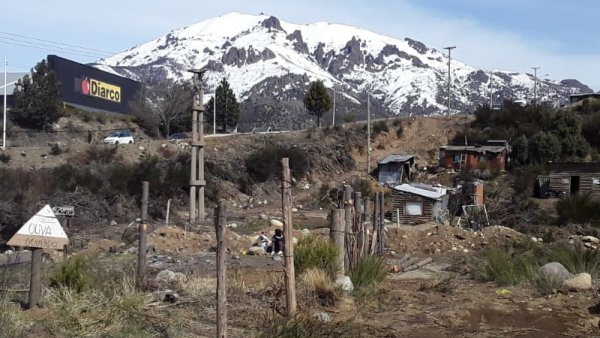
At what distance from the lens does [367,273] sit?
12.9 metres

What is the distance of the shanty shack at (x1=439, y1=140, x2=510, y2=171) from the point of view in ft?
186

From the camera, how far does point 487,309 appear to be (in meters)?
12.0

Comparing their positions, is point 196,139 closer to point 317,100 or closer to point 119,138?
point 119,138

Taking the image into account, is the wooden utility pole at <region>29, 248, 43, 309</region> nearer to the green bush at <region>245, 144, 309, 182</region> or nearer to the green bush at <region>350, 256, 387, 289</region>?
the green bush at <region>350, 256, 387, 289</region>

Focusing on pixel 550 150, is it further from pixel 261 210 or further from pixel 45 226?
pixel 45 226

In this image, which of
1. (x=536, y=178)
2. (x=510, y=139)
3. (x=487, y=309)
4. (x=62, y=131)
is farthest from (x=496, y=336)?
(x=62, y=131)

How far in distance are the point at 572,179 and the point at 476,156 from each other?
1161 cm

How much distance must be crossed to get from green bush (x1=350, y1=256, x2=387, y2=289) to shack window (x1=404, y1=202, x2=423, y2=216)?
2476 cm

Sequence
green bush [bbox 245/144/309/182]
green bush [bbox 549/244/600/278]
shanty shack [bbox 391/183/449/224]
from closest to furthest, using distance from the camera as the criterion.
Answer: green bush [bbox 549/244/600/278] < shanty shack [bbox 391/183/449/224] < green bush [bbox 245/144/309/182]

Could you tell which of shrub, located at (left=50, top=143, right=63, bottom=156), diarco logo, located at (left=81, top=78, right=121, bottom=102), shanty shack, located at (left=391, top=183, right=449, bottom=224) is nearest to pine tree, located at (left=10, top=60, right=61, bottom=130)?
diarco logo, located at (left=81, top=78, right=121, bottom=102)

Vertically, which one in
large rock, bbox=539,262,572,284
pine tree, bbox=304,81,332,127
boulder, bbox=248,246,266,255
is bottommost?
boulder, bbox=248,246,266,255

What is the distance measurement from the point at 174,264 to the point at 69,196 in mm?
22017

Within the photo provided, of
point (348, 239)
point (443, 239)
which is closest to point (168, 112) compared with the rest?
point (443, 239)

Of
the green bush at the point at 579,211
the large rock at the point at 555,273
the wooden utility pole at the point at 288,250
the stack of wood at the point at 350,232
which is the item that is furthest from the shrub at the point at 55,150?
the wooden utility pole at the point at 288,250
